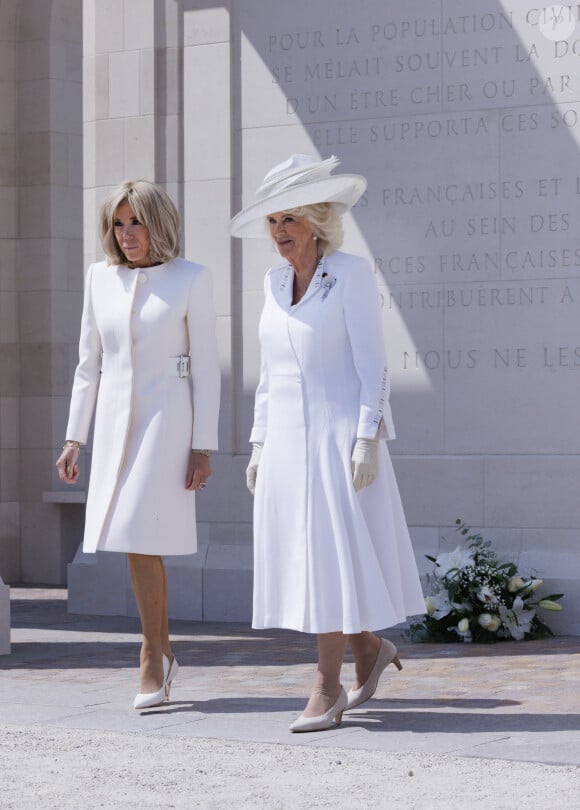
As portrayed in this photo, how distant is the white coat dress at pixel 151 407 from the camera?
586 cm

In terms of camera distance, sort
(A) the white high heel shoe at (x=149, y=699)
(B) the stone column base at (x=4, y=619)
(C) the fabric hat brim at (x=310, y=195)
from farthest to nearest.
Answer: (B) the stone column base at (x=4, y=619)
(A) the white high heel shoe at (x=149, y=699)
(C) the fabric hat brim at (x=310, y=195)

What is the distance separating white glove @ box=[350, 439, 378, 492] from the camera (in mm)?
5344

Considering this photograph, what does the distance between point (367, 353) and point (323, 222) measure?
21.3 inches

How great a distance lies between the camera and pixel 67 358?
1230 cm

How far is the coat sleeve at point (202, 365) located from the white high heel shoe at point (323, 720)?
1.10 m

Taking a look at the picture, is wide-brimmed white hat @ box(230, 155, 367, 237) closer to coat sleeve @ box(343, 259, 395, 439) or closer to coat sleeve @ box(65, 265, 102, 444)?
coat sleeve @ box(343, 259, 395, 439)

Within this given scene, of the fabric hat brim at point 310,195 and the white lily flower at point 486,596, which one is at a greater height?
the fabric hat brim at point 310,195

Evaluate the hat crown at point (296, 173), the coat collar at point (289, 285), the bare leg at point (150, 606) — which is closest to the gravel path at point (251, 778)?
the bare leg at point (150, 606)

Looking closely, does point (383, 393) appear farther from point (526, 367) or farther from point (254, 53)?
point (254, 53)

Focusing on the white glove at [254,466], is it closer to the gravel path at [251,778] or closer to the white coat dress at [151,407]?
the white coat dress at [151,407]

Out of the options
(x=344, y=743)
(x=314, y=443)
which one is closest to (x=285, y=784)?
(x=344, y=743)

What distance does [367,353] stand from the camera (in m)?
5.41

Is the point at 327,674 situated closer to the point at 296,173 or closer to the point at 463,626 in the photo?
the point at 296,173

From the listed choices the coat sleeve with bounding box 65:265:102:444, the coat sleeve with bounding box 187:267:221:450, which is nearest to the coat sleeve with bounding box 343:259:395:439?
the coat sleeve with bounding box 187:267:221:450
